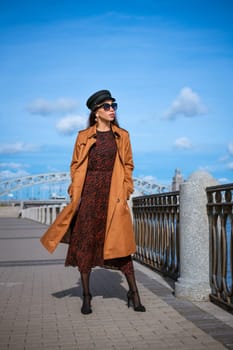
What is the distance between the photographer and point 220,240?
17.4ft

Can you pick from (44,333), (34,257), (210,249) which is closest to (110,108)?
(210,249)

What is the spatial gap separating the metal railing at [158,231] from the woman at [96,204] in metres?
1.73

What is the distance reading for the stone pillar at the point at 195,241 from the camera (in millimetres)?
5625

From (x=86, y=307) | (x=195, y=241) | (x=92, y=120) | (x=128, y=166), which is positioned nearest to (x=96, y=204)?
(x=128, y=166)

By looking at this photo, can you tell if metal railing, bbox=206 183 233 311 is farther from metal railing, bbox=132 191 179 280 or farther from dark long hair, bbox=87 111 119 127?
dark long hair, bbox=87 111 119 127

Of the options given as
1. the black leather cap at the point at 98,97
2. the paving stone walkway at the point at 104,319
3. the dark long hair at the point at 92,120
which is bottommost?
the paving stone walkway at the point at 104,319

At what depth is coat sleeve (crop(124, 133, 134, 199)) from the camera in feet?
16.7

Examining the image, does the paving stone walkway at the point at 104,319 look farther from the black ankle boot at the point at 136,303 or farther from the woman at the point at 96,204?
the woman at the point at 96,204

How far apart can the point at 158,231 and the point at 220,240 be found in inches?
102

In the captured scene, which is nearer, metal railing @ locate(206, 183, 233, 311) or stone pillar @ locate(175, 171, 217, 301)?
metal railing @ locate(206, 183, 233, 311)

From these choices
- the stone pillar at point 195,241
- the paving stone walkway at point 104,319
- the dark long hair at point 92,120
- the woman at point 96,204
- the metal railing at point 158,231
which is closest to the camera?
the paving stone walkway at point 104,319

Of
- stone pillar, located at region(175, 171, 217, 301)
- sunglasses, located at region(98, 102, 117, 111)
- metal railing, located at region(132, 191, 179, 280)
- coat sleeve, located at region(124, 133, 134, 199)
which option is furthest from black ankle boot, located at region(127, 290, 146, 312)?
sunglasses, located at region(98, 102, 117, 111)

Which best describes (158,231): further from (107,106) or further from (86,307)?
(107,106)

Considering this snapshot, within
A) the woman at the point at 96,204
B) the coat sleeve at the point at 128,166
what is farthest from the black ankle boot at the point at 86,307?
the coat sleeve at the point at 128,166
